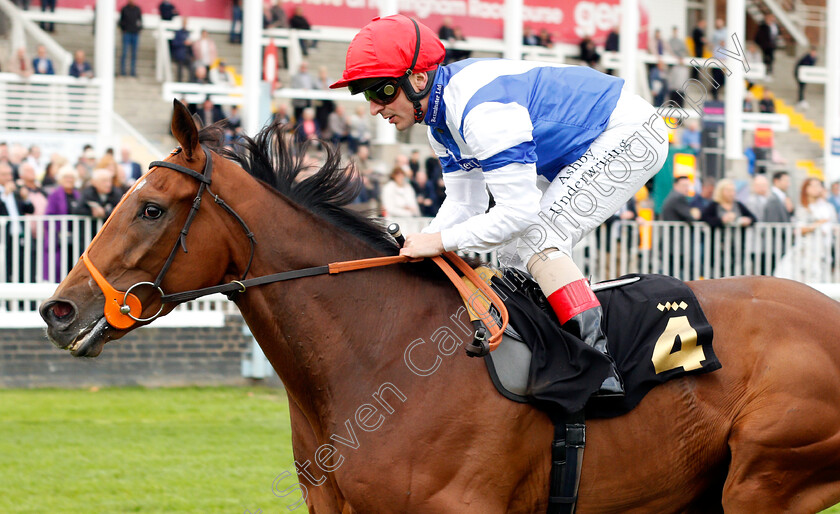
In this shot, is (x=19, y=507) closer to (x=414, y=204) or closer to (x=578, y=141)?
(x=578, y=141)

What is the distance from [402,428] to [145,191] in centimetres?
119

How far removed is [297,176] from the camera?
389 centimetres

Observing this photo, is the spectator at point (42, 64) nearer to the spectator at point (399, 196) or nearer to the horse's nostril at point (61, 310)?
the spectator at point (399, 196)

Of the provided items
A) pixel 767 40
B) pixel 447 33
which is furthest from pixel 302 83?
pixel 767 40

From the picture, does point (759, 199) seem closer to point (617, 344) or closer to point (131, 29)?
point (617, 344)

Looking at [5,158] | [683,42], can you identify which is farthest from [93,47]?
[683,42]

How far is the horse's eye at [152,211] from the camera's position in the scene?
3.42 metres

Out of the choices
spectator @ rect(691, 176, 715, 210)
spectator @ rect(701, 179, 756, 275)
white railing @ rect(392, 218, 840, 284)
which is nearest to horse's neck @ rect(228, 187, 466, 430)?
white railing @ rect(392, 218, 840, 284)

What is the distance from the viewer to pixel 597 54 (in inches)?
776

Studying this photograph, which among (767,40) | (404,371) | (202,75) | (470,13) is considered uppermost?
(470,13)

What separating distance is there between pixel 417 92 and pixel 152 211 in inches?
39.7

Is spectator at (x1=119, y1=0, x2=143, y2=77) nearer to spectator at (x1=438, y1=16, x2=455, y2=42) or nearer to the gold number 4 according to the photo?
spectator at (x1=438, y1=16, x2=455, y2=42)

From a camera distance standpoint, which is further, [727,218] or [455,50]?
[455,50]

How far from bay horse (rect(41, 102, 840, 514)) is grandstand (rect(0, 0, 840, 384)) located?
555 mm
